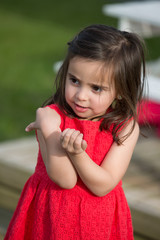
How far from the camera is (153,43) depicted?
11766mm

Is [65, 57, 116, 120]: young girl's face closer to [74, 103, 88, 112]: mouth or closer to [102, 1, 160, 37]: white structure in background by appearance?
[74, 103, 88, 112]: mouth

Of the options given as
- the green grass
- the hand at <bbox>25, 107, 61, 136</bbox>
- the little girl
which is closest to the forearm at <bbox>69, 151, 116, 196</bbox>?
the little girl

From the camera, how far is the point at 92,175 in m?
1.98

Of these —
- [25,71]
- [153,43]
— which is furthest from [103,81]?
[153,43]

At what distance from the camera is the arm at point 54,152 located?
1986mm

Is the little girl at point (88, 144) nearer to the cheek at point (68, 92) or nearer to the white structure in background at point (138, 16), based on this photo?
the cheek at point (68, 92)

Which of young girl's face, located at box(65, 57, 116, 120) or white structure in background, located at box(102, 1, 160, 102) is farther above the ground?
young girl's face, located at box(65, 57, 116, 120)

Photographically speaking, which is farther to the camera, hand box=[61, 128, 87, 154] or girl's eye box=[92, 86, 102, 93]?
girl's eye box=[92, 86, 102, 93]

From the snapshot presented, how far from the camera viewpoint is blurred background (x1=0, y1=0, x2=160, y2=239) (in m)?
7.04

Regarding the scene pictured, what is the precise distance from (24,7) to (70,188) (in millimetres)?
13799

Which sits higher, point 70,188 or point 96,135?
point 96,135

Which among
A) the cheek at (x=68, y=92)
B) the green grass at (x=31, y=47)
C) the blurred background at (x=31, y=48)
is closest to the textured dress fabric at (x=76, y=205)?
the cheek at (x=68, y=92)

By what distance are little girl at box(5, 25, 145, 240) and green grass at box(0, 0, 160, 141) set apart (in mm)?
1866

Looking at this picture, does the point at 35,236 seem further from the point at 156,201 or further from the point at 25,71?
the point at 25,71
